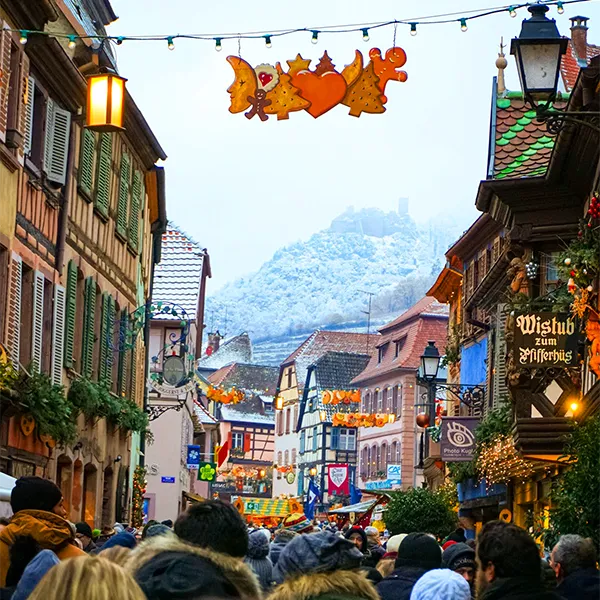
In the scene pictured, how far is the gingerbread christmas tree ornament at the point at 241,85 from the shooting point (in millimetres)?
14172

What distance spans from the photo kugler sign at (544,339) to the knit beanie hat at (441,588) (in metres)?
11.8

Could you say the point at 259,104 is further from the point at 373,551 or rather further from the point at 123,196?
the point at 123,196

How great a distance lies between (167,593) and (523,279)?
21.2 m

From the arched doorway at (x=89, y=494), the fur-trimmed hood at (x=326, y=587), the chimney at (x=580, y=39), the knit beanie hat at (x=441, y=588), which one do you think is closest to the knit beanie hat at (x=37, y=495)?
the knit beanie hat at (x=441, y=588)

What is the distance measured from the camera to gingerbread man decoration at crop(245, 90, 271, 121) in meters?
14.1

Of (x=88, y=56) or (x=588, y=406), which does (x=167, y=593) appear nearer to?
→ (x=588, y=406)

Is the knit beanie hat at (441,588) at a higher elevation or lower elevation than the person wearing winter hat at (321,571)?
lower

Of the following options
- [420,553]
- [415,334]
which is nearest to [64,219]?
[420,553]

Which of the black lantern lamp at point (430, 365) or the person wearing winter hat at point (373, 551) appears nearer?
the person wearing winter hat at point (373, 551)

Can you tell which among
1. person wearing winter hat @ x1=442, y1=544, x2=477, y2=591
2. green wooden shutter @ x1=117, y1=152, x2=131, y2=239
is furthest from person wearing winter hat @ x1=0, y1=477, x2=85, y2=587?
green wooden shutter @ x1=117, y1=152, x2=131, y2=239

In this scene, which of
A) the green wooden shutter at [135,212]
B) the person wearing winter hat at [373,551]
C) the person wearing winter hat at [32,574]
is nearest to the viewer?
the person wearing winter hat at [32,574]

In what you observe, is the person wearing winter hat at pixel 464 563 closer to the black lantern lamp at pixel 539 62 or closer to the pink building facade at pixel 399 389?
the black lantern lamp at pixel 539 62

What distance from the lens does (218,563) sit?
157 inches

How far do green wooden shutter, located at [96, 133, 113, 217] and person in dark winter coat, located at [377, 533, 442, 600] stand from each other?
17.5 meters
